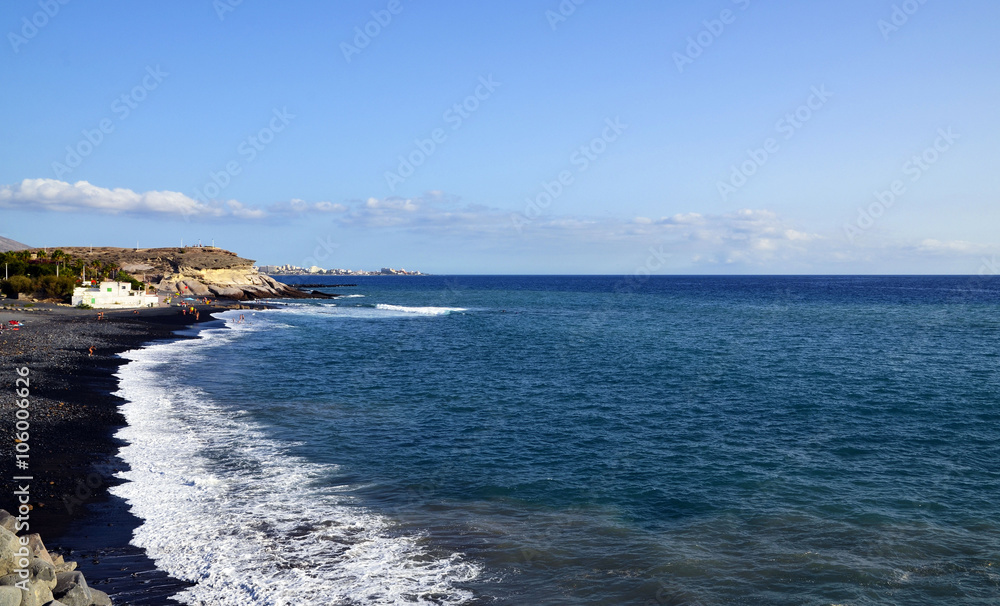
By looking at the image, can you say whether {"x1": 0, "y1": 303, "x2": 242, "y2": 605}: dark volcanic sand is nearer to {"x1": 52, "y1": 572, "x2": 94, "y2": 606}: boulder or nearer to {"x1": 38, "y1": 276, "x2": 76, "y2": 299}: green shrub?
{"x1": 52, "y1": 572, "x2": 94, "y2": 606}: boulder

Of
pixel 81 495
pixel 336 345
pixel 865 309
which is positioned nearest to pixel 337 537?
pixel 81 495

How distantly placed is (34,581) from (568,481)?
42.7ft

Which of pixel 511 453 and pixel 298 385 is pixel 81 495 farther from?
pixel 298 385

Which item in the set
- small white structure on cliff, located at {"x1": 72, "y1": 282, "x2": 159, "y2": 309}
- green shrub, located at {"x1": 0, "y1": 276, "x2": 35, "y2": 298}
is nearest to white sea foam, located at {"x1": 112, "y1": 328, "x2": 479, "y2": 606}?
small white structure on cliff, located at {"x1": 72, "y1": 282, "x2": 159, "y2": 309}

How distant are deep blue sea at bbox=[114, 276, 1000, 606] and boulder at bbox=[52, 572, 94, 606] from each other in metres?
1.80

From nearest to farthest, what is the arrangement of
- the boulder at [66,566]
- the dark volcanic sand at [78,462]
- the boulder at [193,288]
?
the boulder at [66,566], the dark volcanic sand at [78,462], the boulder at [193,288]

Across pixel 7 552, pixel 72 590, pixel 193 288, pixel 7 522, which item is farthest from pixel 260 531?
pixel 193 288

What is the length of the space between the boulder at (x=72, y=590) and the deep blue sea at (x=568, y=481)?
180 centimetres

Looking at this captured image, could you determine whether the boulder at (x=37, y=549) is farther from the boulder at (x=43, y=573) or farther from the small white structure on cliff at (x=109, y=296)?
the small white structure on cliff at (x=109, y=296)

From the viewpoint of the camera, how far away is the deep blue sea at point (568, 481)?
1238 centimetres

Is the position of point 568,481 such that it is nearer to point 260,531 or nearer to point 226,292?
point 260,531

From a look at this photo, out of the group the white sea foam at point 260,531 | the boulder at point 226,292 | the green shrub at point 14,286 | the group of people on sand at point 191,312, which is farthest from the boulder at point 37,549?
the boulder at point 226,292

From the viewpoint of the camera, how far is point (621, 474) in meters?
19.0

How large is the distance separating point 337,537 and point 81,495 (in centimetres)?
722
